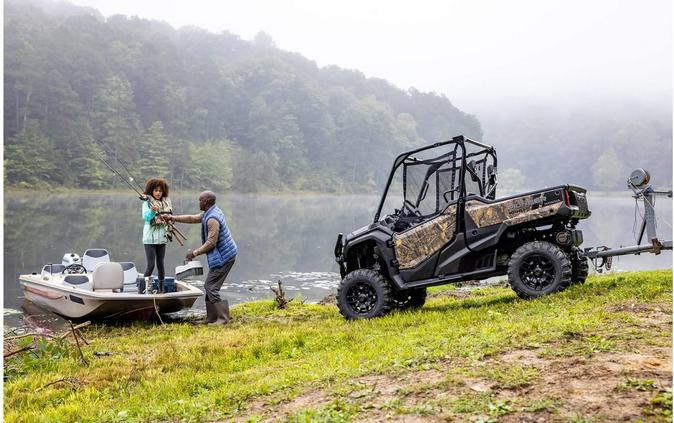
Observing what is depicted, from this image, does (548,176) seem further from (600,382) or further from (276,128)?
(600,382)

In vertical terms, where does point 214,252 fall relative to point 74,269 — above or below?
above

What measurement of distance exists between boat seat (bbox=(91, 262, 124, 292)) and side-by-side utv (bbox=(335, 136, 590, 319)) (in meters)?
4.17

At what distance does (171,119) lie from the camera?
95938mm

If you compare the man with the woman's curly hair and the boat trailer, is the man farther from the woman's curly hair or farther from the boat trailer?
the boat trailer

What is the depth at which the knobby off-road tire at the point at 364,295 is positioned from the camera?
8.31 metres

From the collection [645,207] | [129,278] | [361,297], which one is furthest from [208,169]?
[645,207]

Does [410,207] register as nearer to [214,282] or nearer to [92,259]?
[214,282]

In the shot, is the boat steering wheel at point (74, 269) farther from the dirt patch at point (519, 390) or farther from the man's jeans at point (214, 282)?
the dirt patch at point (519, 390)

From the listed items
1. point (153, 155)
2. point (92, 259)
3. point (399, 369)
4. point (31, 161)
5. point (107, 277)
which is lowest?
point (399, 369)

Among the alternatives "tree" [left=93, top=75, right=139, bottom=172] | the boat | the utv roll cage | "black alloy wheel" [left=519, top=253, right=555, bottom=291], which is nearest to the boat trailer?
"black alloy wheel" [left=519, top=253, right=555, bottom=291]

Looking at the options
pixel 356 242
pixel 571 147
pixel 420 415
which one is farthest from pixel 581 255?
pixel 571 147

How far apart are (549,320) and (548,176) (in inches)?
5980

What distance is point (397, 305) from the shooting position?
28.9 feet

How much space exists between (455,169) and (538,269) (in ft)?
6.26
